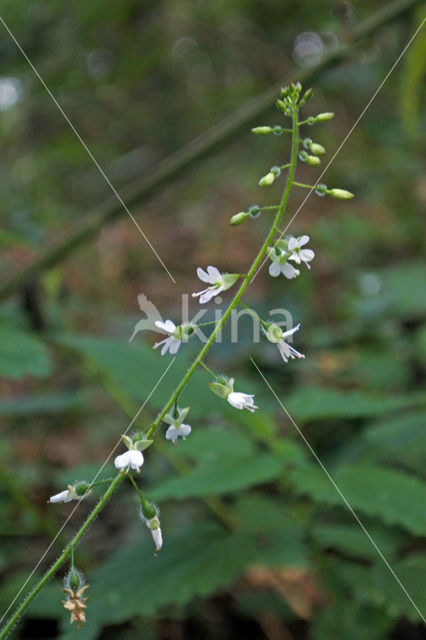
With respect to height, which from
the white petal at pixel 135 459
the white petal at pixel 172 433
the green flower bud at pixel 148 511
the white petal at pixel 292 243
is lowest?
the green flower bud at pixel 148 511

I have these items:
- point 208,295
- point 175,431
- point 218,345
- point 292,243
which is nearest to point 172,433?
point 175,431

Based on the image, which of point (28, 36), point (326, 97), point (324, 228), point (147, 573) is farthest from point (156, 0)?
point (147, 573)

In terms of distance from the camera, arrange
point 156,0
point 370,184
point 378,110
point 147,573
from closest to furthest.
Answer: point 147,573 → point 156,0 → point 378,110 → point 370,184

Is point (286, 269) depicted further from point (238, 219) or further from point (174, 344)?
point (174, 344)

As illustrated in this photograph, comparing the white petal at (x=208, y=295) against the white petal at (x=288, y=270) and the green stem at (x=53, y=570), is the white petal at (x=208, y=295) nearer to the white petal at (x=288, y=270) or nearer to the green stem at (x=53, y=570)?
the white petal at (x=288, y=270)

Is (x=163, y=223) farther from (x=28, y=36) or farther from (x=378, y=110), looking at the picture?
(x=28, y=36)

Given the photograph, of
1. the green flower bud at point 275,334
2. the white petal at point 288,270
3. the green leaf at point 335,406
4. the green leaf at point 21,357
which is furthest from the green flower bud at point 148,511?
the green leaf at point 335,406

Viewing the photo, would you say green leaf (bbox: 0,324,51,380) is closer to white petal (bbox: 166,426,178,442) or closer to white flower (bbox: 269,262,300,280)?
white petal (bbox: 166,426,178,442)

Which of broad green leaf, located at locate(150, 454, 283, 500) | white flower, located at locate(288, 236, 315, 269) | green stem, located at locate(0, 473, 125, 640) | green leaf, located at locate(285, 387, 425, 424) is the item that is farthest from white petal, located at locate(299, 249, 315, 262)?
green leaf, located at locate(285, 387, 425, 424)
